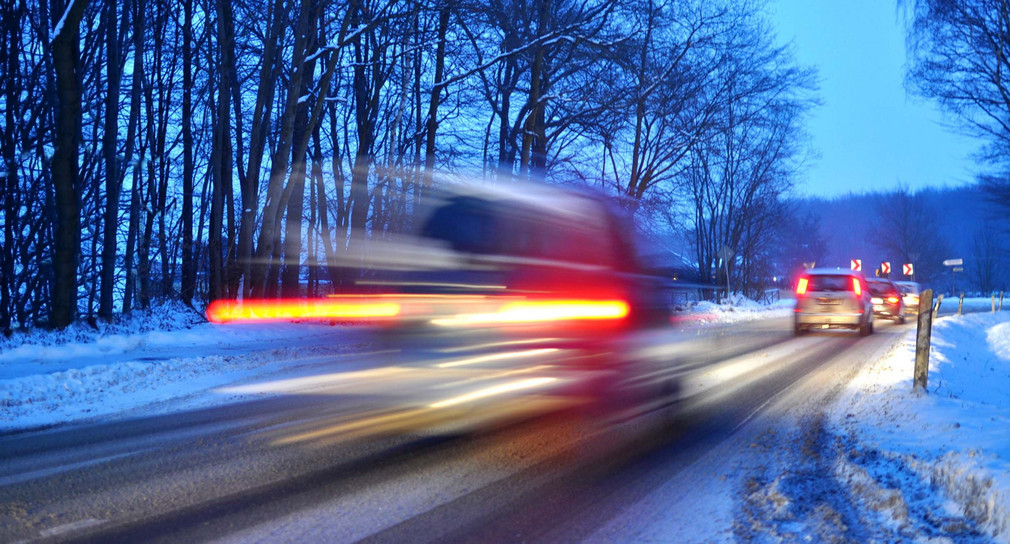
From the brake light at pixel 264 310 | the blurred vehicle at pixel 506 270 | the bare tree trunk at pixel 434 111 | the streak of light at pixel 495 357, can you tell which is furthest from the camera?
the bare tree trunk at pixel 434 111

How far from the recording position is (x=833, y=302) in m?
21.9

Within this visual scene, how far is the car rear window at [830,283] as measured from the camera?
21.8 m

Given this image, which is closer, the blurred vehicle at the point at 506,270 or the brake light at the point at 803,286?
the blurred vehicle at the point at 506,270

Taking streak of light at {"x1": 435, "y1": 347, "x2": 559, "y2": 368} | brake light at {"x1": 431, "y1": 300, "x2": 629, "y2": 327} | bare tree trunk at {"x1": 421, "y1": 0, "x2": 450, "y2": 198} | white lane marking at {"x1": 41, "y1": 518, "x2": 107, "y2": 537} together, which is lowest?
white lane marking at {"x1": 41, "y1": 518, "x2": 107, "y2": 537}

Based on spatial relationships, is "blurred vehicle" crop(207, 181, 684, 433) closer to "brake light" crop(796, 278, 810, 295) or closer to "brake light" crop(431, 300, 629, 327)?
"brake light" crop(431, 300, 629, 327)

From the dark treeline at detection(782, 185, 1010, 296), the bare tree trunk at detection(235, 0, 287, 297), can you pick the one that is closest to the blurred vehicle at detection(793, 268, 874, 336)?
the bare tree trunk at detection(235, 0, 287, 297)

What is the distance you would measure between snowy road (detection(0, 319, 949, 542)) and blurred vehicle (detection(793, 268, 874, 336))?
13.5 meters

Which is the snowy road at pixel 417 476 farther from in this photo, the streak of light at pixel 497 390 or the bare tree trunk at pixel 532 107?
the bare tree trunk at pixel 532 107

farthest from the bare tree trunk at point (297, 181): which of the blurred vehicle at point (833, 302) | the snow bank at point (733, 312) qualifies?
the blurred vehicle at point (833, 302)

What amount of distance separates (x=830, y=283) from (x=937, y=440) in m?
16.8

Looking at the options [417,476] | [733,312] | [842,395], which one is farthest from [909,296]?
[417,476]

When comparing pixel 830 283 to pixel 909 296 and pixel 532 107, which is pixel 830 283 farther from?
pixel 909 296

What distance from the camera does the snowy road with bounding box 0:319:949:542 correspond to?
4.46 metres

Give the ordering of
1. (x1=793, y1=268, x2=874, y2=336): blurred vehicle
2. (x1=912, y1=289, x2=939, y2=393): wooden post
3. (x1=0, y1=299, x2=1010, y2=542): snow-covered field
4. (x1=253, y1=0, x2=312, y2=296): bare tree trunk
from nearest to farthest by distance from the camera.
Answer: (x1=0, y1=299, x2=1010, y2=542): snow-covered field, (x1=912, y1=289, x2=939, y2=393): wooden post, (x1=253, y1=0, x2=312, y2=296): bare tree trunk, (x1=793, y1=268, x2=874, y2=336): blurred vehicle
